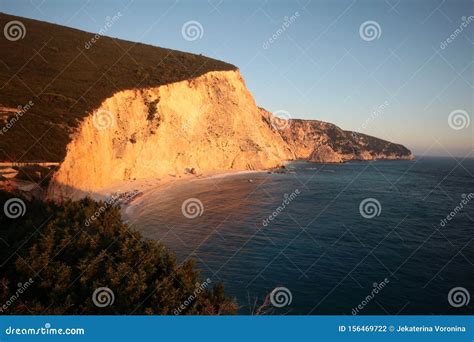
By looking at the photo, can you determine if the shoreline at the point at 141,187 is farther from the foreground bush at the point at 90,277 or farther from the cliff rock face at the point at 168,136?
the foreground bush at the point at 90,277

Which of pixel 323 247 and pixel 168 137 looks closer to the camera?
pixel 323 247

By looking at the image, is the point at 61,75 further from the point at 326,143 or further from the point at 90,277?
the point at 326,143

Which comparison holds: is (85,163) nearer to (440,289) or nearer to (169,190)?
(169,190)

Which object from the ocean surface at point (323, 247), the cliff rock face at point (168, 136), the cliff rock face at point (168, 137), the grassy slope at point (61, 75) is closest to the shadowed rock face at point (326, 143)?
the cliff rock face at point (168, 136)

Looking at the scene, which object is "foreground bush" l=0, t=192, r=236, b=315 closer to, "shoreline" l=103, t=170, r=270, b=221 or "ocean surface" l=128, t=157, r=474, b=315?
"ocean surface" l=128, t=157, r=474, b=315

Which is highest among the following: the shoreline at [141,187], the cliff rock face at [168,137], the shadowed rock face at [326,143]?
the shadowed rock face at [326,143]

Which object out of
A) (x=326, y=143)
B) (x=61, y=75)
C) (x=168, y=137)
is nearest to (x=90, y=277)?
(x=61, y=75)
